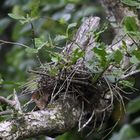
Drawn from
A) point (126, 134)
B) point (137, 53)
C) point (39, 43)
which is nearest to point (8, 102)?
point (39, 43)

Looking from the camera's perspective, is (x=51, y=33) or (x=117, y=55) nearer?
(x=117, y=55)

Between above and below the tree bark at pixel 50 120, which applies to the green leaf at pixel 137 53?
above

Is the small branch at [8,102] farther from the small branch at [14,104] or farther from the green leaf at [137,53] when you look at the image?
the green leaf at [137,53]

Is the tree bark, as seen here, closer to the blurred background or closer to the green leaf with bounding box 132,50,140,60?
the green leaf with bounding box 132,50,140,60

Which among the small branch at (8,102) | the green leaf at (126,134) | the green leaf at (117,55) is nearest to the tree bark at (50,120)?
the small branch at (8,102)

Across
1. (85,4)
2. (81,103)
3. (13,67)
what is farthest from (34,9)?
(13,67)

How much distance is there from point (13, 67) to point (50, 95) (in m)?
1.94

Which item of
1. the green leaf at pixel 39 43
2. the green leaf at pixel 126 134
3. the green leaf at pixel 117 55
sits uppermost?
the green leaf at pixel 39 43

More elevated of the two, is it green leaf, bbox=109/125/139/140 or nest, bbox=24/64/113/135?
nest, bbox=24/64/113/135

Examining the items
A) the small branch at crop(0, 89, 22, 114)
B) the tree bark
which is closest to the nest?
the tree bark

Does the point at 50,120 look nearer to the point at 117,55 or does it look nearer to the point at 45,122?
the point at 45,122

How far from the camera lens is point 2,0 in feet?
11.4

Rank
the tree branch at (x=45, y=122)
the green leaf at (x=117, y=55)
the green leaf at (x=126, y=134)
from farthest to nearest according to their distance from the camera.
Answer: the green leaf at (x=126, y=134) < the green leaf at (x=117, y=55) < the tree branch at (x=45, y=122)

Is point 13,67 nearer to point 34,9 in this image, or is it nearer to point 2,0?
point 2,0
